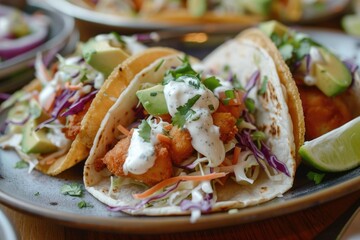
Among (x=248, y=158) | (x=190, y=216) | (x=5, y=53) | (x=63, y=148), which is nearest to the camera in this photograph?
(x=190, y=216)

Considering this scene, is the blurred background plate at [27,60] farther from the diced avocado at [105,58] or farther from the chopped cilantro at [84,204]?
the chopped cilantro at [84,204]

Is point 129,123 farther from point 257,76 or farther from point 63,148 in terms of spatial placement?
point 257,76

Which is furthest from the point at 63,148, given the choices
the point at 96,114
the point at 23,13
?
the point at 23,13

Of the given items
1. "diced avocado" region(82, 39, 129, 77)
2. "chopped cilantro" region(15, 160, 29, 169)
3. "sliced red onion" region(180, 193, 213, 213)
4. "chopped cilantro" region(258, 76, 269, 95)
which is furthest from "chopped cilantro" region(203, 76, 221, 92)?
"chopped cilantro" region(15, 160, 29, 169)

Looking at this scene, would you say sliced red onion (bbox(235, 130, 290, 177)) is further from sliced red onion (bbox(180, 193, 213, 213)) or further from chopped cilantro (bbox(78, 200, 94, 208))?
chopped cilantro (bbox(78, 200, 94, 208))

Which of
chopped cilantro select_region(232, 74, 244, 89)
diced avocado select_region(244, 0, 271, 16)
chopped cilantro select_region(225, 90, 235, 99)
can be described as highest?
chopped cilantro select_region(225, 90, 235, 99)

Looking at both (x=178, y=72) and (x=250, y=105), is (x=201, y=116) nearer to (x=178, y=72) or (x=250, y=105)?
(x=178, y=72)
